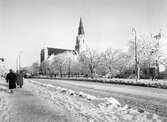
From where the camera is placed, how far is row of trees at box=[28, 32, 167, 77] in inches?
1590

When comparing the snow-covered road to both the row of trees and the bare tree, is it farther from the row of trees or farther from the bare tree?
the bare tree

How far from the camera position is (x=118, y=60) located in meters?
60.1

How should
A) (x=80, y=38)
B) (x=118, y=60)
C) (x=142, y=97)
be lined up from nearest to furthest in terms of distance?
(x=142, y=97)
(x=118, y=60)
(x=80, y=38)

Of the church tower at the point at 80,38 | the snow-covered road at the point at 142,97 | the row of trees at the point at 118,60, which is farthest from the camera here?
the church tower at the point at 80,38

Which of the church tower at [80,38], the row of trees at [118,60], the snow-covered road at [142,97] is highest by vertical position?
the church tower at [80,38]

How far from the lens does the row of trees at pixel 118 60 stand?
40375 mm

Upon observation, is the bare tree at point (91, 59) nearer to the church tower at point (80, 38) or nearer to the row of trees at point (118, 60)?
the row of trees at point (118, 60)

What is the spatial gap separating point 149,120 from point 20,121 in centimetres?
397

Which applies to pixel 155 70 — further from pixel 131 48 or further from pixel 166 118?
pixel 166 118

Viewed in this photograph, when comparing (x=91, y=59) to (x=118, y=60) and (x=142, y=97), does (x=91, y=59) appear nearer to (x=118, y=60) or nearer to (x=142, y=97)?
(x=118, y=60)

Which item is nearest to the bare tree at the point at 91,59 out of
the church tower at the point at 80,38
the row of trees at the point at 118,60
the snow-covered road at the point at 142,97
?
the row of trees at the point at 118,60

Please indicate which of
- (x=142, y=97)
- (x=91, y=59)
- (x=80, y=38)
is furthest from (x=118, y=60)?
(x=80, y=38)

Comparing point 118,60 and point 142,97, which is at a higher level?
point 118,60

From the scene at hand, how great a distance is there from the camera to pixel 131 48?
147 feet
